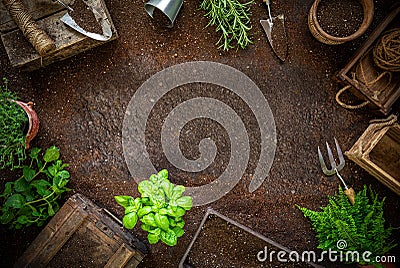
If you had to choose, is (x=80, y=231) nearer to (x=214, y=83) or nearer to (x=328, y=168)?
(x=214, y=83)

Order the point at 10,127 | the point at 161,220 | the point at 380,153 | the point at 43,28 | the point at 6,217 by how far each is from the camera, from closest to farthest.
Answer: the point at 161,220 → the point at 10,127 → the point at 6,217 → the point at 43,28 → the point at 380,153

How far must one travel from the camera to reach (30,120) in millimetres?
3107

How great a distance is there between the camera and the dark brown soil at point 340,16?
330cm

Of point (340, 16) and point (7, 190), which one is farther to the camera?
point (340, 16)

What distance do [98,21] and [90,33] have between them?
107mm

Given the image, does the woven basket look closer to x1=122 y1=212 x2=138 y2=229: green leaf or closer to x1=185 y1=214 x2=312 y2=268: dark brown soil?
x1=185 y1=214 x2=312 y2=268: dark brown soil

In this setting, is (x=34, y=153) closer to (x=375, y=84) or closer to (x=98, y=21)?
(x=98, y=21)

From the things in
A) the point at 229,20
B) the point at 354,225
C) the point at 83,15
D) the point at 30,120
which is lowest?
the point at 354,225

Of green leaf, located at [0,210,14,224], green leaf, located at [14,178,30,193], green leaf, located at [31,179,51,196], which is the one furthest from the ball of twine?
green leaf, located at [0,210,14,224]

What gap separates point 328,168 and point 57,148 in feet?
6.27

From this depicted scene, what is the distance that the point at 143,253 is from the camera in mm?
3143

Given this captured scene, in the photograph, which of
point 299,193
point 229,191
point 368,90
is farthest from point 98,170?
point 368,90

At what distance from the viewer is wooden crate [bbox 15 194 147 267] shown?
3.00 metres

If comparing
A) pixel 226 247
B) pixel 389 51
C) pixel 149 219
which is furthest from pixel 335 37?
pixel 149 219
